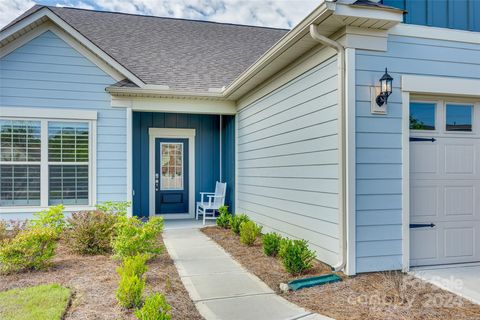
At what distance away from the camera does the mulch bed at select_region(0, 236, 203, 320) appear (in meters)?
3.15

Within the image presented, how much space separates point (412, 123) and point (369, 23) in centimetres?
138

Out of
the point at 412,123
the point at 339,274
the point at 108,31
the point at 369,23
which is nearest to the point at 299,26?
the point at 369,23

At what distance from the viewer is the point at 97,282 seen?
13.0 ft

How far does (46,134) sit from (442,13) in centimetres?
690

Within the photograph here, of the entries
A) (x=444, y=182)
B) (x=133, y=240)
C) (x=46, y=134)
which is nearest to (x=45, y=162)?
(x=46, y=134)

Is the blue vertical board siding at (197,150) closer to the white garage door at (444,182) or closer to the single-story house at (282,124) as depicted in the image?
the single-story house at (282,124)

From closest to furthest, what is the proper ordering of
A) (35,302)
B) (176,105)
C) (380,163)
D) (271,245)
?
(35,302) < (380,163) < (271,245) < (176,105)

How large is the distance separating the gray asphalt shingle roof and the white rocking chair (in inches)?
99.1

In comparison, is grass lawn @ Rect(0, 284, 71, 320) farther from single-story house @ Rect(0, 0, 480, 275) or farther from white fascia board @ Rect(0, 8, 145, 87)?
white fascia board @ Rect(0, 8, 145, 87)

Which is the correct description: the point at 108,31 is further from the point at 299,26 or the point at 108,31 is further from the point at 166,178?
the point at 299,26

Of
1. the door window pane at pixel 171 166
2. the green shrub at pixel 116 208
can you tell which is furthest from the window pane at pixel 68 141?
the door window pane at pixel 171 166

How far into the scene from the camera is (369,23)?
398 cm

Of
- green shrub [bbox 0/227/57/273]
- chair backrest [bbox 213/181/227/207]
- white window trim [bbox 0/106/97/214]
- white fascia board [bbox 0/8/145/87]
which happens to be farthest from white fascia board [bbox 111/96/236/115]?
green shrub [bbox 0/227/57/273]

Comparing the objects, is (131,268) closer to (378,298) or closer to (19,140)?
(378,298)
